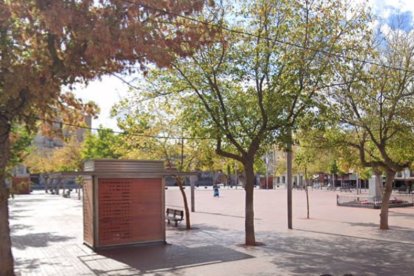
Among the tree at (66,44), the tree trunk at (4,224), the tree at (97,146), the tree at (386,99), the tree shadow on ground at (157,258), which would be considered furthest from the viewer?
the tree at (97,146)

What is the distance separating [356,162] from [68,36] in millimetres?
14992

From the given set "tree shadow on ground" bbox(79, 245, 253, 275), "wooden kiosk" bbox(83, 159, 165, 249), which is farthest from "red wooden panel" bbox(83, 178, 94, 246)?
"tree shadow on ground" bbox(79, 245, 253, 275)

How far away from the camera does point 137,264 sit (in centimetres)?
1193

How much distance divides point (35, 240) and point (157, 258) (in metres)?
6.37

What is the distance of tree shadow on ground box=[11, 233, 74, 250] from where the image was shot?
1579cm

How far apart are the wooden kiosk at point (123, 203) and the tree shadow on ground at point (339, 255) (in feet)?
12.4

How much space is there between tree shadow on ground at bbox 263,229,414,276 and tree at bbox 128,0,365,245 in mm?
3188

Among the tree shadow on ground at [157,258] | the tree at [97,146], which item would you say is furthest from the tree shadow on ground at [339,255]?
the tree at [97,146]

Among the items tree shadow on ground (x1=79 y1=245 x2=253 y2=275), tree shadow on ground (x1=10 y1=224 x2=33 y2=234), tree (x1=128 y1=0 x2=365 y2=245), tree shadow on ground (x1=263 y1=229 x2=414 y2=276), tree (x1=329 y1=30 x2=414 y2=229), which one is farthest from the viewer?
tree shadow on ground (x1=10 y1=224 x2=33 y2=234)

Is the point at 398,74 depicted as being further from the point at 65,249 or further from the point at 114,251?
the point at 65,249

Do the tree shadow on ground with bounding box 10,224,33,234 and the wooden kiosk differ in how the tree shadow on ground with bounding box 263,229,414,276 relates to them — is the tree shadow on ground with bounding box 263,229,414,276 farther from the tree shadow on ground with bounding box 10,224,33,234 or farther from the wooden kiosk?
the tree shadow on ground with bounding box 10,224,33,234

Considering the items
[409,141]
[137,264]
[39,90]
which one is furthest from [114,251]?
[409,141]

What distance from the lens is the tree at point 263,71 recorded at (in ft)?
45.2

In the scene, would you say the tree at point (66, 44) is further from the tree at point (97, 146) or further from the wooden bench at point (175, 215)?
the tree at point (97, 146)
